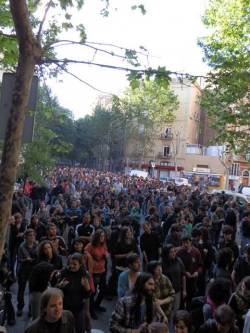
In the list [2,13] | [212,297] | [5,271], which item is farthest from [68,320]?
[2,13]

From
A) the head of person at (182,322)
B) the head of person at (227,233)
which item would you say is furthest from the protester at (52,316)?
the head of person at (227,233)

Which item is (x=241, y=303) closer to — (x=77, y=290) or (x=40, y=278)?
(x=77, y=290)

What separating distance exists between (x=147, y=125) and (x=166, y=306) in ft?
193

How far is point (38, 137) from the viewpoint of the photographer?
20.4m

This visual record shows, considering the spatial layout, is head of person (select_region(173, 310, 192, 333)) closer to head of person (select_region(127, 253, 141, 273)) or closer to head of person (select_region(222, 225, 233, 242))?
head of person (select_region(127, 253, 141, 273))

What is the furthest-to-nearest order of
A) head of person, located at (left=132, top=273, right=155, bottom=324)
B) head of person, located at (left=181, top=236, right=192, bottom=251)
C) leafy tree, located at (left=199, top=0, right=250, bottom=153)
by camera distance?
leafy tree, located at (left=199, top=0, right=250, bottom=153)
head of person, located at (left=181, top=236, right=192, bottom=251)
head of person, located at (left=132, top=273, right=155, bottom=324)

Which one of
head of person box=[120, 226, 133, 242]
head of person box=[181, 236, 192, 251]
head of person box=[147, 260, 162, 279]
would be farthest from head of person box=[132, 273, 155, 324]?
head of person box=[120, 226, 133, 242]

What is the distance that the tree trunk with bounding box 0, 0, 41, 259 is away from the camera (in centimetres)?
441

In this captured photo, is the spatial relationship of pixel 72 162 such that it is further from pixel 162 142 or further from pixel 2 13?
pixel 2 13

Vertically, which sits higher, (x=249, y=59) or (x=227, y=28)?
(x=227, y=28)

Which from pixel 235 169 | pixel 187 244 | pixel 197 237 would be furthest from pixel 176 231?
pixel 235 169

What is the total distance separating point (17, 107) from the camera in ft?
14.8

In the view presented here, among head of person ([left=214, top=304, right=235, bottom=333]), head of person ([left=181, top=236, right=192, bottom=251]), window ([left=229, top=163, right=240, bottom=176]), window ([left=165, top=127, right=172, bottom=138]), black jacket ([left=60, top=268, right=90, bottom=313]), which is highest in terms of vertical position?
window ([left=165, top=127, right=172, bottom=138])

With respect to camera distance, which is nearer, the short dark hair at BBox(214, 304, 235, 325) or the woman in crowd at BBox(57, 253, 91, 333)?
the short dark hair at BBox(214, 304, 235, 325)
